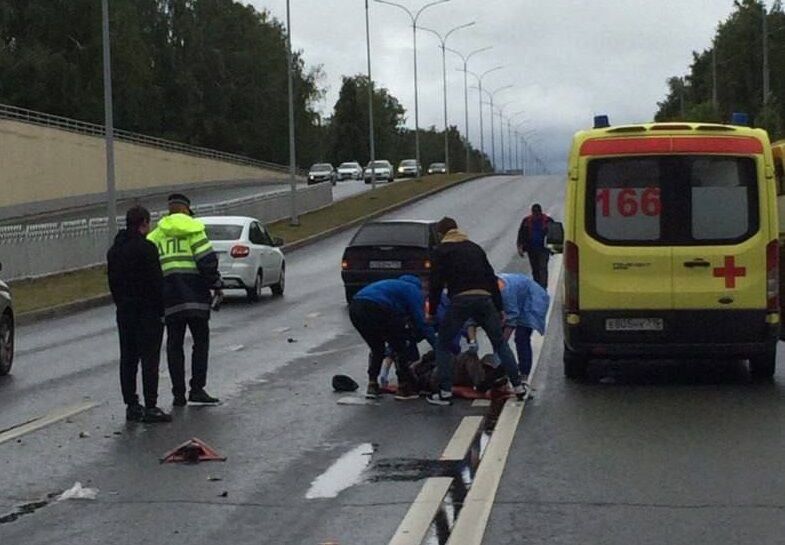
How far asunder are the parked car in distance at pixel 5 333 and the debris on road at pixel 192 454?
671cm

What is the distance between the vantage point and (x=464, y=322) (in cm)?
1319

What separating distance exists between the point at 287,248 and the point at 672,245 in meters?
32.5

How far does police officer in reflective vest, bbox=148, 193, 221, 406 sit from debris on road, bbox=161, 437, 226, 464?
279cm

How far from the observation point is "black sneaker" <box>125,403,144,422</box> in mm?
12453

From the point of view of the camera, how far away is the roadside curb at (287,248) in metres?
26.7

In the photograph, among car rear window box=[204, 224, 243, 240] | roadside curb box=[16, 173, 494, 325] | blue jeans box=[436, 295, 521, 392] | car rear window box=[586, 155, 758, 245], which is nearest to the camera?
blue jeans box=[436, 295, 521, 392]

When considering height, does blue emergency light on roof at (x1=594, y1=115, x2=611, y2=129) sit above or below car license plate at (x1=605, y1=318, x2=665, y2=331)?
above

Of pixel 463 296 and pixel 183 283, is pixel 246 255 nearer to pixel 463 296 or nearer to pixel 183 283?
pixel 183 283

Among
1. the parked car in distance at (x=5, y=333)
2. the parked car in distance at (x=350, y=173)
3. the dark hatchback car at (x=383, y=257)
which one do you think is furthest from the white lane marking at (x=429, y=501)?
the parked car in distance at (x=350, y=173)

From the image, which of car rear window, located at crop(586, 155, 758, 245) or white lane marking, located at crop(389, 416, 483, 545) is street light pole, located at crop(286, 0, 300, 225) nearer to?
car rear window, located at crop(586, 155, 758, 245)

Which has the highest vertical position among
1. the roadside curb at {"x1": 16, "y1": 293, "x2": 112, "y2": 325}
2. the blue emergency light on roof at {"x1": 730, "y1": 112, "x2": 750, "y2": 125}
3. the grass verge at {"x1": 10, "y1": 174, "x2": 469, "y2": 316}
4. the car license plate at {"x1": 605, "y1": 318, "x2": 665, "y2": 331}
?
the blue emergency light on roof at {"x1": 730, "y1": 112, "x2": 750, "y2": 125}

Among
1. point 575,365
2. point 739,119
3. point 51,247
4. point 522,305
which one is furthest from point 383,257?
point 522,305

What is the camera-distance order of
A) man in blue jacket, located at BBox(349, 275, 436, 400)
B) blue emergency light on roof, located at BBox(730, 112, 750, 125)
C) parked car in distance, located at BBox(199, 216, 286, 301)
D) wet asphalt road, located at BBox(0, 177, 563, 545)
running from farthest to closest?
parked car in distance, located at BBox(199, 216, 286, 301) → blue emergency light on roof, located at BBox(730, 112, 750, 125) → man in blue jacket, located at BBox(349, 275, 436, 400) → wet asphalt road, located at BBox(0, 177, 563, 545)

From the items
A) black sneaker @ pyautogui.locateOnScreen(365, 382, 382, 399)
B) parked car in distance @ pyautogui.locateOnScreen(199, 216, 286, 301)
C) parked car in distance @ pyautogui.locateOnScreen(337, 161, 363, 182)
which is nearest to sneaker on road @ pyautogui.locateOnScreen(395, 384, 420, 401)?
black sneaker @ pyautogui.locateOnScreen(365, 382, 382, 399)
